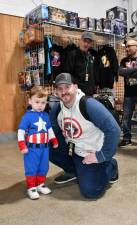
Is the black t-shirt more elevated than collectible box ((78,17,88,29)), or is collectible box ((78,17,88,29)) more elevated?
collectible box ((78,17,88,29))

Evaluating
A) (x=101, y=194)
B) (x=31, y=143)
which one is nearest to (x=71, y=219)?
(x=101, y=194)

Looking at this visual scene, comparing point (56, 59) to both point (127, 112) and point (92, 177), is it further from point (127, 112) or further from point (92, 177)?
point (92, 177)

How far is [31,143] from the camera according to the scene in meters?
2.15

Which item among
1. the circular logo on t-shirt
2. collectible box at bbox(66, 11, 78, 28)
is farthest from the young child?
collectible box at bbox(66, 11, 78, 28)

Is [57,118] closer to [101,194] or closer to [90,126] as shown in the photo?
[90,126]

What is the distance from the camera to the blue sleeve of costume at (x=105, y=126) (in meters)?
2.01

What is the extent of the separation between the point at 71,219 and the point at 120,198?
475 mm

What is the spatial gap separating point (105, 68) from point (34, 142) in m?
2.94

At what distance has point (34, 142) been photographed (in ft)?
7.08

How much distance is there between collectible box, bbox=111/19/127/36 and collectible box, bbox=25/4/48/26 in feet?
4.99

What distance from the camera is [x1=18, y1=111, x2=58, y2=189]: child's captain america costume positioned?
2148 mm

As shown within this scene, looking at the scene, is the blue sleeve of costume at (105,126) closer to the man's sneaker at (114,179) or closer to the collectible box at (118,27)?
the man's sneaker at (114,179)

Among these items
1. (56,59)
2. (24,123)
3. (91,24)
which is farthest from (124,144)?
(91,24)

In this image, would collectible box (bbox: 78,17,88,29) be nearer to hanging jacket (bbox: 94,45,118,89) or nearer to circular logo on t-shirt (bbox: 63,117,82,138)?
hanging jacket (bbox: 94,45,118,89)
